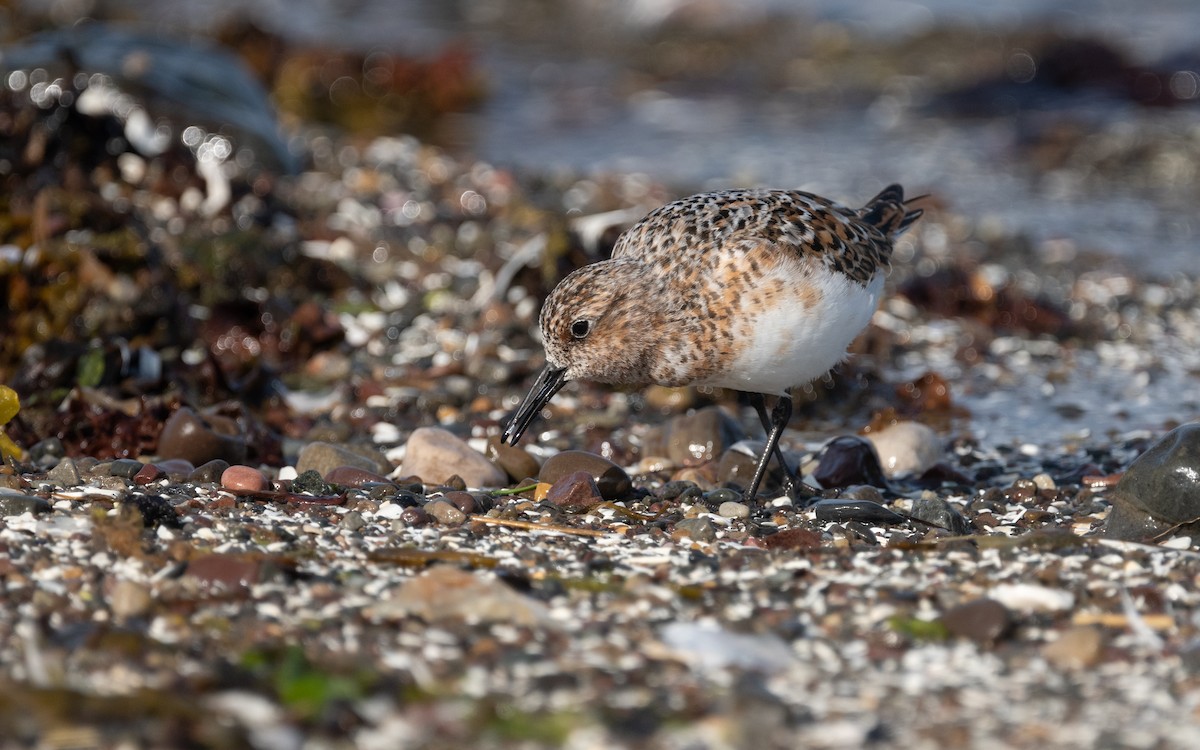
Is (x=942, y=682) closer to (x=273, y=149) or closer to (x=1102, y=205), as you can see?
(x=273, y=149)

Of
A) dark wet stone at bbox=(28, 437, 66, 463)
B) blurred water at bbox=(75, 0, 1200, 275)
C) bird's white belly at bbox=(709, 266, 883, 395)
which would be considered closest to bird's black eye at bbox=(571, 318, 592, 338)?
bird's white belly at bbox=(709, 266, 883, 395)

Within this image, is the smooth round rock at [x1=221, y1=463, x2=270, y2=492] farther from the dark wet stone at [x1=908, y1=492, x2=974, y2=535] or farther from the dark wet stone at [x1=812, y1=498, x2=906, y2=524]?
the dark wet stone at [x1=908, y1=492, x2=974, y2=535]

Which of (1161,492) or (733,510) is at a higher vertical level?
(1161,492)

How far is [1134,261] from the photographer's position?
841cm

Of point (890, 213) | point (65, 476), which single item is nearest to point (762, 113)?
point (890, 213)

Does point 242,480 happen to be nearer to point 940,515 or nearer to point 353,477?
point 353,477

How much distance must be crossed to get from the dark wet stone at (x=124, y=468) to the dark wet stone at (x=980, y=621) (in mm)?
2627

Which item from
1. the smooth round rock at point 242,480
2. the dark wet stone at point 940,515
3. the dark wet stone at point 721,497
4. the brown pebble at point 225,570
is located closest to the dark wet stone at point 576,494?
the dark wet stone at point 721,497

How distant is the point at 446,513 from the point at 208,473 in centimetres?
91

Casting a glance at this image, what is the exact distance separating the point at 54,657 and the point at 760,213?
2687 mm

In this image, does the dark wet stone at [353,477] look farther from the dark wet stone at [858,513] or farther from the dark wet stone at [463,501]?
the dark wet stone at [858,513]

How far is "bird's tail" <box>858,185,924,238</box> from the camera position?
538cm

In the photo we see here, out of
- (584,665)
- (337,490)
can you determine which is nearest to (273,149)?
(337,490)

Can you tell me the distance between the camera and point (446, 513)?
4148 mm
